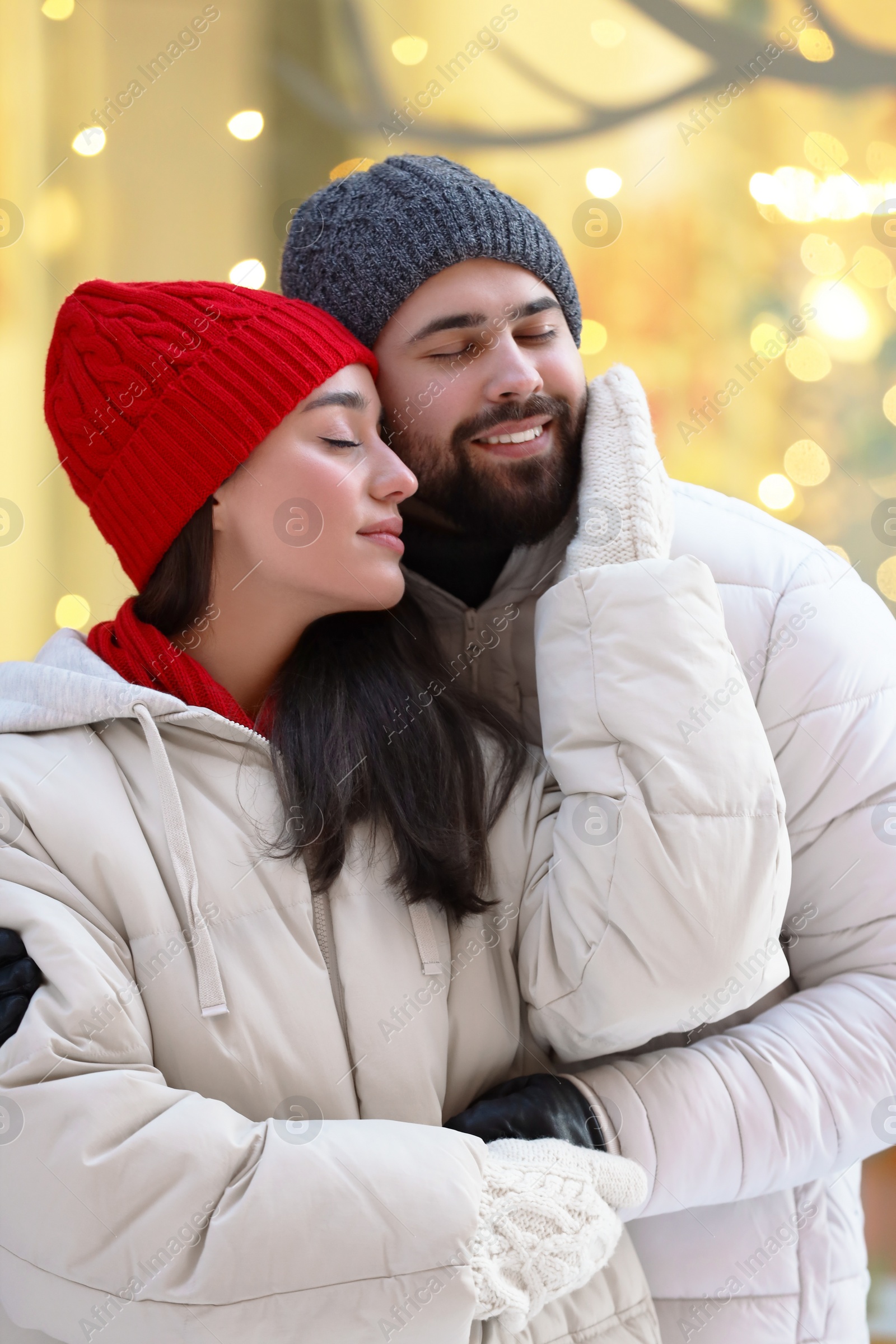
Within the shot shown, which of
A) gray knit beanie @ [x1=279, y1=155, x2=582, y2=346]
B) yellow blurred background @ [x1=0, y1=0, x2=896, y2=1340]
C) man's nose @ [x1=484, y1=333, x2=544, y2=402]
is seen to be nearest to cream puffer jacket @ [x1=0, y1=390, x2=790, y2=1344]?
man's nose @ [x1=484, y1=333, x2=544, y2=402]

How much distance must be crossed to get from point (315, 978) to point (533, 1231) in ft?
0.87

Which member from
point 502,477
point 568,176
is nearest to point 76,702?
point 502,477

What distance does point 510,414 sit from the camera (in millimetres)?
1196

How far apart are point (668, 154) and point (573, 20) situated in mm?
305

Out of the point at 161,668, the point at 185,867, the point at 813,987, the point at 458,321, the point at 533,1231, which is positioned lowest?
the point at 813,987

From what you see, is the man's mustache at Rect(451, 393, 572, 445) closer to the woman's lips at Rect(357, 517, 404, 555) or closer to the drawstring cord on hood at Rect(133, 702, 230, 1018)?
the woman's lips at Rect(357, 517, 404, 555)

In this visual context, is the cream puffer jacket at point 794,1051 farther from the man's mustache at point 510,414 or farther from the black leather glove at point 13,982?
the black leather glove at point 13,982

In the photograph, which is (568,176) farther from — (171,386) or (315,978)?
(315,978)

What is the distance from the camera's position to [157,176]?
200 centimetres

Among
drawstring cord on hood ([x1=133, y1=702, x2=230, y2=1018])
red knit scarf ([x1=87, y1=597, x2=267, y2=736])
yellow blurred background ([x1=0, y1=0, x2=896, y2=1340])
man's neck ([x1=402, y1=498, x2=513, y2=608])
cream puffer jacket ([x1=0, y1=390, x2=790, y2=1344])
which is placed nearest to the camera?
cream puffer jacket ([x1=0, y1=390, x2=790, y2=1344])

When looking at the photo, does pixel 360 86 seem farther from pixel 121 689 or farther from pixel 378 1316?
pixel 378 1316

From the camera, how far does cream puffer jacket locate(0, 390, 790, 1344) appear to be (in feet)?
2.54

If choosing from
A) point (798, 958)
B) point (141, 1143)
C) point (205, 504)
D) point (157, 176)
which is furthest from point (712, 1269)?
point (157, 176)

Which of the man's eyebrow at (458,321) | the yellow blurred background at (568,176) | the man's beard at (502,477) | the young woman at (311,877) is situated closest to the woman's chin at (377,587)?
the young woman at (311,877)
